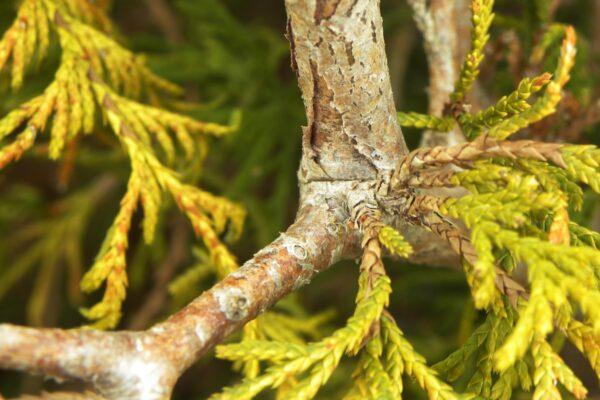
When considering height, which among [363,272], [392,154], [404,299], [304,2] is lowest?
[404,299]

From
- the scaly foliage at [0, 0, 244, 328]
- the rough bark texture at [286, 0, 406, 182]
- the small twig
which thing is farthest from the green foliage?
the small twig

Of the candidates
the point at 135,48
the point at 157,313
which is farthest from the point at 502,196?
the point at 135,48

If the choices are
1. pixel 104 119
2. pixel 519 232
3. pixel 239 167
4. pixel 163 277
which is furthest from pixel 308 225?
pixel 239 167

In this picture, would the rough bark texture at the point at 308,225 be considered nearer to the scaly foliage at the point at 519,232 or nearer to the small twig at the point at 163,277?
the scaly foliage at the point at 519,232

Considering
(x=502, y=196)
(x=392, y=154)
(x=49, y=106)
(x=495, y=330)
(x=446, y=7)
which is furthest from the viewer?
(x=446, y=7)

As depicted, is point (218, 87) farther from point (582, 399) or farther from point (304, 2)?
point (582, 399)

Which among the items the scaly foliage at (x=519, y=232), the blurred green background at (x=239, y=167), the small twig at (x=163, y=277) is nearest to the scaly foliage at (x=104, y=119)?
the blurred green background at (x=239, y=167)

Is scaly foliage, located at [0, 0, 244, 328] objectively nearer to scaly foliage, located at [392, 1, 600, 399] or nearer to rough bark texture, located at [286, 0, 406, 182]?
rough bark texture, located at [286, 0, 406, 182]

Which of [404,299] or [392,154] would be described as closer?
[392,154]
